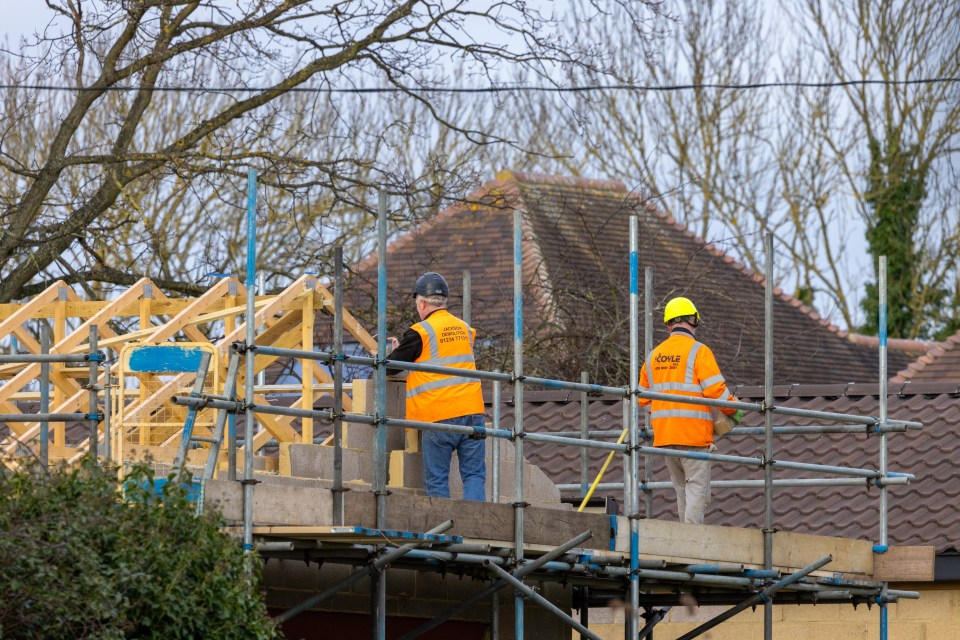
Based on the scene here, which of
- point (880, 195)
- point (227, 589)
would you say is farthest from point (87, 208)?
point (880, 195)

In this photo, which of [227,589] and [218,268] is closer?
[227,589]

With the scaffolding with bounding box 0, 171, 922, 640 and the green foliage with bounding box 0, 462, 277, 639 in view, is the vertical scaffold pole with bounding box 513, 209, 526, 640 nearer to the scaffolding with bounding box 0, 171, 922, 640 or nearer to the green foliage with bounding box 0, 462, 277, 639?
the scaffolding with bounding box 0, 171, 922, 640

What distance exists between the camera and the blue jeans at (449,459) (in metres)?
10.8

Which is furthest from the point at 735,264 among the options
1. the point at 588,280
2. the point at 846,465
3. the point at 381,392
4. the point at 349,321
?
the point at 381,392

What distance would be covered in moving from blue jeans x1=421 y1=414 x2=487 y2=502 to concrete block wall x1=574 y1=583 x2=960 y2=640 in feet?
13.9

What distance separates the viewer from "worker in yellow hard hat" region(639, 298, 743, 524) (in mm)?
11547

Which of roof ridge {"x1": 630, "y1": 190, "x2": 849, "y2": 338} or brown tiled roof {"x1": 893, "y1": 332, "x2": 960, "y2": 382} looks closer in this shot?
brown tiled roof {"x1": 893, "y1": 332, "x2": 960, "y2": 382}

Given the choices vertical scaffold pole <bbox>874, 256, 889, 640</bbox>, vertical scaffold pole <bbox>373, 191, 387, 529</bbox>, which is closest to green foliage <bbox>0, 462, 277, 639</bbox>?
vertical scaffold pole <bbox>373, 191, 387, 529</bbox>

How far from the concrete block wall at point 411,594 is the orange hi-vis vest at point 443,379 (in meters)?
1.42

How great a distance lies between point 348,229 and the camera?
27047mm

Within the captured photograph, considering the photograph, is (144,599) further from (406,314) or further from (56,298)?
(406,314)

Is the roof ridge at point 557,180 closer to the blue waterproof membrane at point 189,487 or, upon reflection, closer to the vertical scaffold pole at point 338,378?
the vertical scaffold pole at point 338,378

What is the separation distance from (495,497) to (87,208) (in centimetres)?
932

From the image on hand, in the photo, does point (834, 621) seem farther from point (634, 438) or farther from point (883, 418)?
point (634, 438)
